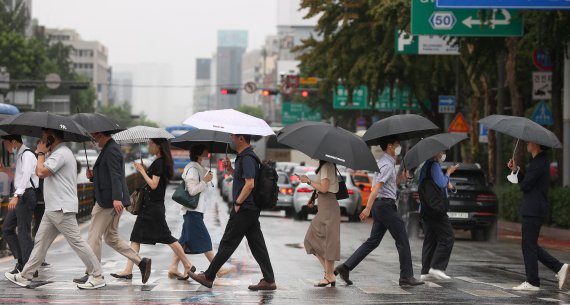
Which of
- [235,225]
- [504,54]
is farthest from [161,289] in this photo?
Answer: [504,54]

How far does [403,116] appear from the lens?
14.5 m

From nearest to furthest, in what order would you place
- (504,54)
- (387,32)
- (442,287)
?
1. (442,287)
2. (504,54)
3. (387,32)

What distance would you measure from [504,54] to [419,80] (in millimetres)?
7915

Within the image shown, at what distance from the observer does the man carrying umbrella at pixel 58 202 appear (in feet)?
41.9

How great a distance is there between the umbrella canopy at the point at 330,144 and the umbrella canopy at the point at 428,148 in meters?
1.16

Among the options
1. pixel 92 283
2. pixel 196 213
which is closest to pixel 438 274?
pixel 196 213

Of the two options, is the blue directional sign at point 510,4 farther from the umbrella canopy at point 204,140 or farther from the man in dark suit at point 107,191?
the man in dark suit at point 107,191

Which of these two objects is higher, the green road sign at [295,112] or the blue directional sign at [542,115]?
the blue directional sign at [542,115]

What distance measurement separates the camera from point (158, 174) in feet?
45.9

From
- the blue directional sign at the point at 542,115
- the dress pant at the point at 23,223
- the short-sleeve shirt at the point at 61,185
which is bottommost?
the dress pant at the point at 23,223

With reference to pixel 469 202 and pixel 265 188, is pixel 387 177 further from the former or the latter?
pixel 469 202

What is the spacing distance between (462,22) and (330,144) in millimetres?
14189

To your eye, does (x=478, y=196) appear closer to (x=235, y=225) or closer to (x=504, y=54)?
(x=504, y=54)

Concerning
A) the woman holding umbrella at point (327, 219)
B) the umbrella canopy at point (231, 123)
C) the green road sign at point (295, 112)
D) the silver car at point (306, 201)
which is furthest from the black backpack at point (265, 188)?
the green road sign at point (295, 112)
